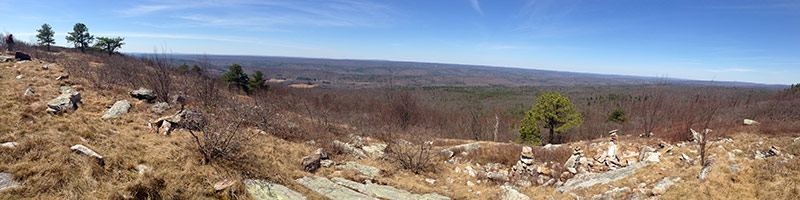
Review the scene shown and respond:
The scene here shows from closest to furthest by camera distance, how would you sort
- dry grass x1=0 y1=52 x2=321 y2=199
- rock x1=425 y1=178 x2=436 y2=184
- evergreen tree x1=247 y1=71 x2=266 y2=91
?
dry grass x1=0 y1=52 x2=321 y2=199
rock x1=425 y1=178 x2=436 y2=184
evergreen tree x1=247 y1=71 x2=266 y2=91

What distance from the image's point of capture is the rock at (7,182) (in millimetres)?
4184

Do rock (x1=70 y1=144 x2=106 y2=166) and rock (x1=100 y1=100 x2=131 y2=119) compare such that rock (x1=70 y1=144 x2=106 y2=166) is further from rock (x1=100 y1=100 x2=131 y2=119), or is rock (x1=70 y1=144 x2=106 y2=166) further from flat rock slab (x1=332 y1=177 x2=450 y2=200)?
flat rock slab (x1=332 y1=177 x2=450 y2=200)

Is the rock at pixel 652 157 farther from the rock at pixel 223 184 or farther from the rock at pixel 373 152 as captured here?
the rock at pixel 223 184

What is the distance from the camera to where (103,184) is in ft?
15.9

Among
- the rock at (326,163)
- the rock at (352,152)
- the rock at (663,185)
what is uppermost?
the rock at (663,185)

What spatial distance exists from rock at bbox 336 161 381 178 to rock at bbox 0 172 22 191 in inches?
252

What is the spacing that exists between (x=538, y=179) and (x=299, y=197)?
831 centimetres

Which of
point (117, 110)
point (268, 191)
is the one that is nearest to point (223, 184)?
point (268, 191)

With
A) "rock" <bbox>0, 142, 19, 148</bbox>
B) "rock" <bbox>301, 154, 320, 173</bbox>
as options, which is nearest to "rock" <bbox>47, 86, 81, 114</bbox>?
"rock" <bbox>0, 142, 19, 148</bbox>

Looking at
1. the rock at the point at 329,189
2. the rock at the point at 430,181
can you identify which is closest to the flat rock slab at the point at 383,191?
the rock at the point at 329,189

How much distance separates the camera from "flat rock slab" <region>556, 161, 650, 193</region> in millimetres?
8956

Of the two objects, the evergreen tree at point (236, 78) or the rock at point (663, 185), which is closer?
the rock at point (663, 185)

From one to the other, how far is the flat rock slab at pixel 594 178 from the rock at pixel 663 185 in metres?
1.15

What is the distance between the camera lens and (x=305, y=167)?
8711mm
